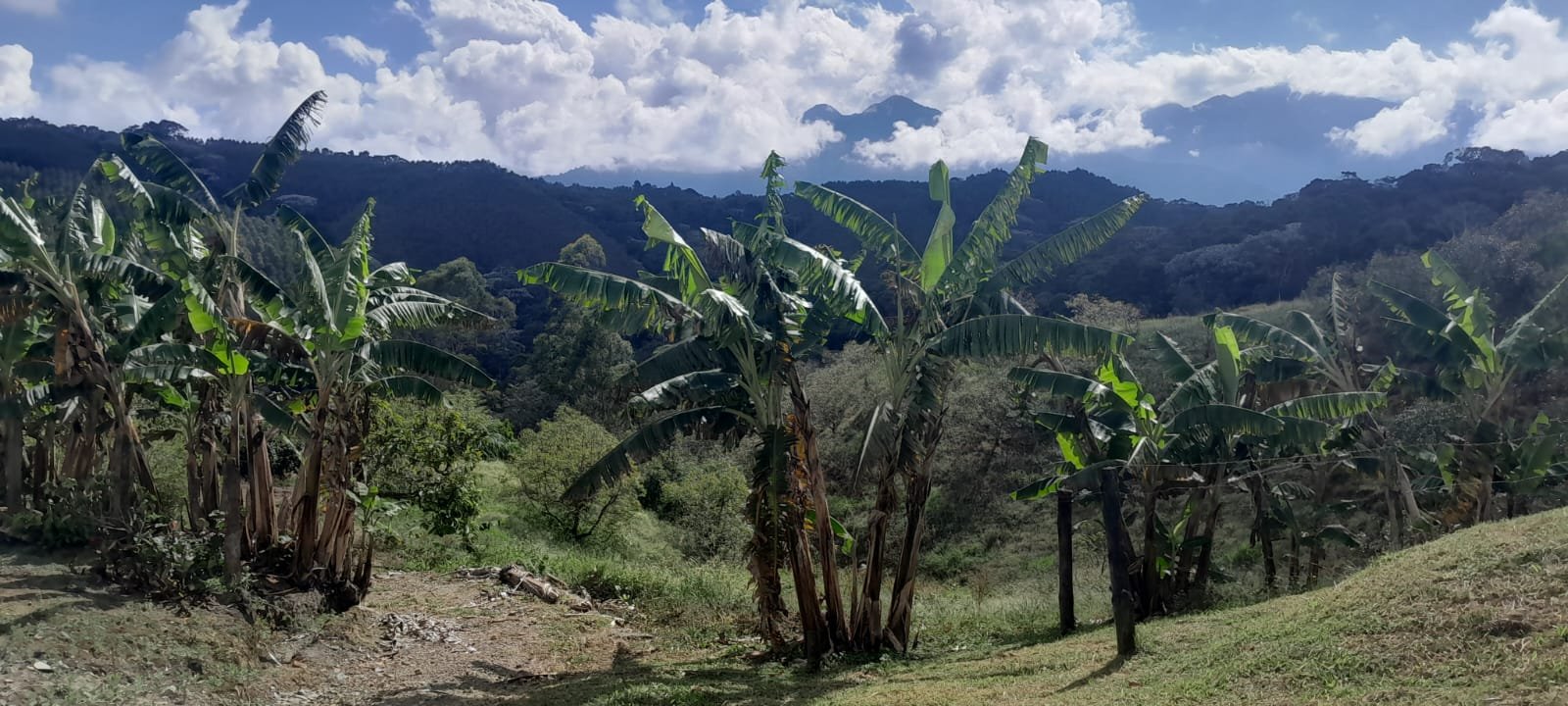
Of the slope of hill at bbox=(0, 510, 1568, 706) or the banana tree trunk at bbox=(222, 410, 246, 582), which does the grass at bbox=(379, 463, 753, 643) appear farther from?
the banana tree trunk at bbox=(222, 410, 246, 582)

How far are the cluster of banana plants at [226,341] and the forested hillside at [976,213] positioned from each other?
33.5 metres

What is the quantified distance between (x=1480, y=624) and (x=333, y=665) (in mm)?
9828

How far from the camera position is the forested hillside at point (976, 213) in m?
45.9

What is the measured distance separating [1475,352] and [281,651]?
14644 mm

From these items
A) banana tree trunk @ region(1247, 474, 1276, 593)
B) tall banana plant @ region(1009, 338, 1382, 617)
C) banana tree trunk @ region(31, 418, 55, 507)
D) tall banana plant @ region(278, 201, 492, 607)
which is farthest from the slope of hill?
banana tree trunk @ region(31, 418, 55, 507)

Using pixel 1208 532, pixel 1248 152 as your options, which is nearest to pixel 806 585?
pixel 1208 532

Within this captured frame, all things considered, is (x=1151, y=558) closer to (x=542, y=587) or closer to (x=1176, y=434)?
(x=1176, y=434)

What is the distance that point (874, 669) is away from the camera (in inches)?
380

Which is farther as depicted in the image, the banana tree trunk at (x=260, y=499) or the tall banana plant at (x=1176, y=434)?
the banana tree trunk at (x=260, y=499)

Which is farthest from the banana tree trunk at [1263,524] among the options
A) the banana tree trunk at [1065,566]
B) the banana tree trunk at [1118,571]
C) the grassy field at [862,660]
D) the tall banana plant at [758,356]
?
the tall banana plant at [758,356]

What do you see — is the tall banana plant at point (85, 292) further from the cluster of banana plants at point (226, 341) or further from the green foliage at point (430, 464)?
the green foliage at point (430, 464)

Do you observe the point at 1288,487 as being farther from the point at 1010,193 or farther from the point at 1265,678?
the point at 1265,678

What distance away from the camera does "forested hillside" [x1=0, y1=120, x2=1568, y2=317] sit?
45906 millimetres

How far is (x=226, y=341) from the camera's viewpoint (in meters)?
9.71
